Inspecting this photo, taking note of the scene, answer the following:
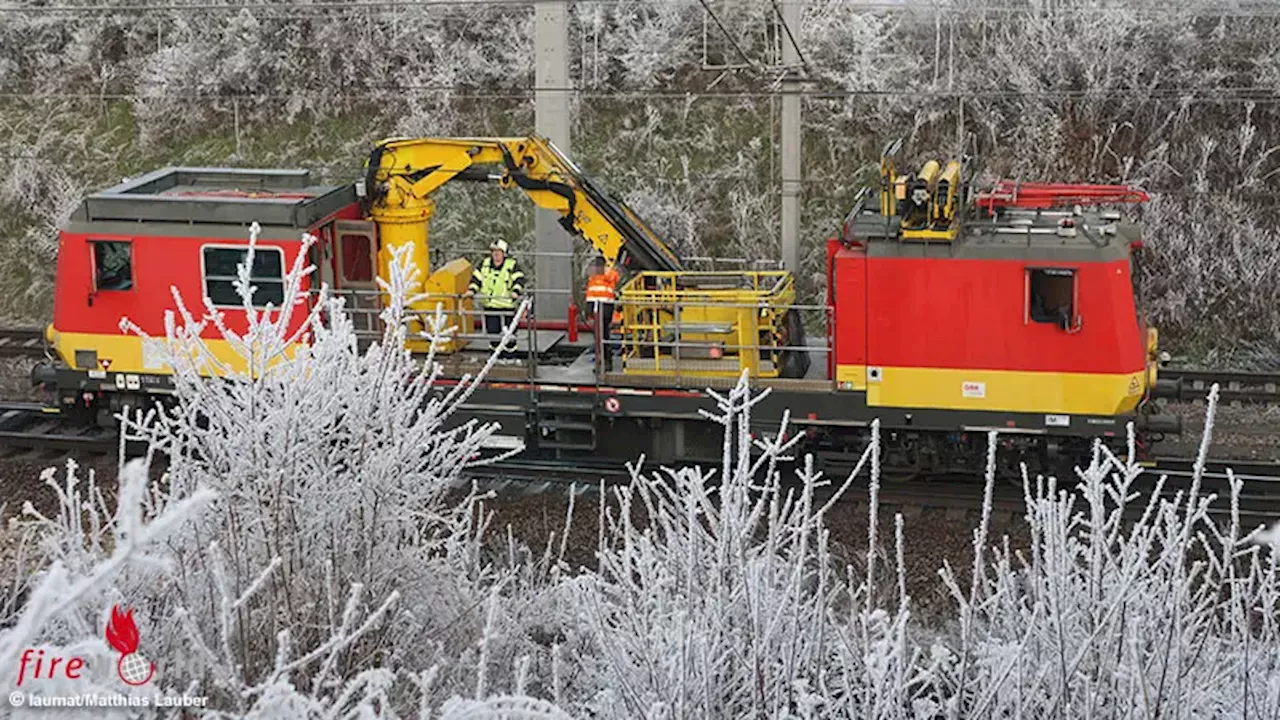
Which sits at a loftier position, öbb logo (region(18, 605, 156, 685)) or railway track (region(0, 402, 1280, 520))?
öbb logo (region(18, 605, 156, 685))

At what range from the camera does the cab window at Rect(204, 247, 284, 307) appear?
46.2 feet

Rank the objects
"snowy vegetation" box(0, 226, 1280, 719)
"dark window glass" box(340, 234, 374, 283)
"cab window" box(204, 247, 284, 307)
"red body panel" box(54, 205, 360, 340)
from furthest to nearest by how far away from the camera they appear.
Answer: "dark window glass" box(340, 234, 374, 283) → "red body panel" box(54, 205, 360, 340) → "cab window" box(204, 247, 284, 307) → "snowy vegetation" box(0, 226, 1280, 719)

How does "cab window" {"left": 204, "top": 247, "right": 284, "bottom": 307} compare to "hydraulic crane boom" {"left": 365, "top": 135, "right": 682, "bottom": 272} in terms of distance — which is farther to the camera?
"hydraulic crane boom" {"left": 365, "top": 135, "right": 682, "bottom": 272}

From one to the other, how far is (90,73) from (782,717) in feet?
79.3

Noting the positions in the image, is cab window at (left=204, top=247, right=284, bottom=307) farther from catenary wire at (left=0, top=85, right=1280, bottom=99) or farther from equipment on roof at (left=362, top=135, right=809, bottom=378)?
catenary wire at (left=0, top=85, right=1280, bottom=99)

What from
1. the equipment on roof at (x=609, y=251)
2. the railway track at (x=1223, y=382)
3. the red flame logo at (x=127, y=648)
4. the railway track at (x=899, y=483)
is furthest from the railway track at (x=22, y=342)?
the railway track at (x=1223, y=382)

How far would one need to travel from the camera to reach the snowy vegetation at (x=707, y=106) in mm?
20797

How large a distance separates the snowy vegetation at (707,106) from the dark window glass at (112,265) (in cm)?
817

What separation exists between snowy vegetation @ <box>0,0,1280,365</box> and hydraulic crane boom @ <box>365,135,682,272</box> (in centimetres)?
625

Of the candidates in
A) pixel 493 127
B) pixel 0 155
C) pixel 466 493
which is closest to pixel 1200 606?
pixel 466 493

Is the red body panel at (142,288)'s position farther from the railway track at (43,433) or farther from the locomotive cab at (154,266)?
the railway track at (43,433)

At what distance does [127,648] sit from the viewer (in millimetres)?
5922

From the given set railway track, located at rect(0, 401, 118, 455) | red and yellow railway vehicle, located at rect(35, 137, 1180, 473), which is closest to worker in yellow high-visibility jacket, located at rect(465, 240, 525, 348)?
red and yellow railway vehicle, located at rect(35, 137, 1180, 473)

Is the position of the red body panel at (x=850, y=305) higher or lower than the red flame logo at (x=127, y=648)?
higher
